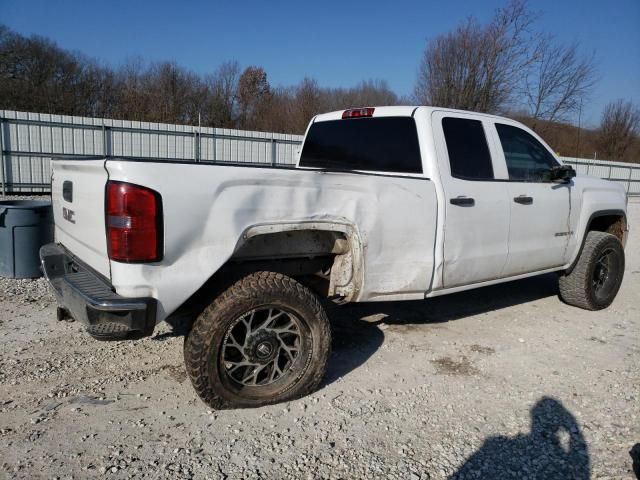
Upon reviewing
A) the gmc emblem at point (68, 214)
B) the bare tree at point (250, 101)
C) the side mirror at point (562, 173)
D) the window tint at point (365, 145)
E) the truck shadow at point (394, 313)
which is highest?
the bare tree at point (250, 101)

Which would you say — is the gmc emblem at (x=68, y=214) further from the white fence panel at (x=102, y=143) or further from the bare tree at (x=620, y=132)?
the bare tree at (x=620, y=132)

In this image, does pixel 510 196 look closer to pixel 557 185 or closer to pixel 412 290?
pixel 557 185

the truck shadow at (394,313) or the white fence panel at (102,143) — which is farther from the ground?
the white fence panel at (102,143)

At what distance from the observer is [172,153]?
16.8 meters

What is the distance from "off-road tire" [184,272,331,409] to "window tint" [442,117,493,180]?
1.72 meters

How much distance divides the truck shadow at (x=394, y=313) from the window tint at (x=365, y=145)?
1528 millimetres

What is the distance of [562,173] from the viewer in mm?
4762

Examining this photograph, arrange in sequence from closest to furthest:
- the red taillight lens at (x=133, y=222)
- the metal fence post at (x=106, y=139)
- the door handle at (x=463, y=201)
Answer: the red taillight lens at (x=133, y=222)
the door handle at (x=463, y=201)
the metal fence post at (x=106, y=139)

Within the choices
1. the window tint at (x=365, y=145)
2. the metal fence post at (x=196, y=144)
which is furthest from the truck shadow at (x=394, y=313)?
the metal fence post at (x=196, y=144)

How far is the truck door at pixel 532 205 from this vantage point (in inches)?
176

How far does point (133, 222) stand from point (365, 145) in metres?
2.43

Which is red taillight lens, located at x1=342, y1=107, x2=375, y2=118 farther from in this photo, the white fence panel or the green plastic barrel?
the white fence panel

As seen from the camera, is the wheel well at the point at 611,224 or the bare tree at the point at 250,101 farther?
the bare tree at the point at 250,101

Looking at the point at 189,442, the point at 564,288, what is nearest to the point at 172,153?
the point at 564,288
